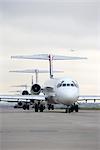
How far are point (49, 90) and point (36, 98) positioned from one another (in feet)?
7.66

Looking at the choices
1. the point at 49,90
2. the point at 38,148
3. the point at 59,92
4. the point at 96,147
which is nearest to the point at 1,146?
the point at 38,148

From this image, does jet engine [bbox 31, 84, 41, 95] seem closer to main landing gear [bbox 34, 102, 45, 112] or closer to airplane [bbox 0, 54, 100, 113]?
airplane [bbox 0, 54, 100, 113]

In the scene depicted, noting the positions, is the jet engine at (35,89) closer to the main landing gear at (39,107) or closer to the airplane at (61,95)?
the airplane at (61,95)

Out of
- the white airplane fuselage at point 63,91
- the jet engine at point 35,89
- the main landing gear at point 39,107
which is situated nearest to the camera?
the white airplane fuselage at point 63,91

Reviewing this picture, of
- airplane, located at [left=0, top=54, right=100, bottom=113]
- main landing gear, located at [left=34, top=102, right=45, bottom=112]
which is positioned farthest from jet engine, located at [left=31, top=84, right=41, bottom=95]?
main landing gear, located at [left=34, top=102, right=45, bottom=112]

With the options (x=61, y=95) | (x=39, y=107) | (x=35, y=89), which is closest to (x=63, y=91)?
(x=61, y=95)

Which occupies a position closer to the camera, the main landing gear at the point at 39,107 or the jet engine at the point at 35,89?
the main landing gear at the point at 39,107

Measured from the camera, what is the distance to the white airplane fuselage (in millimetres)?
44938

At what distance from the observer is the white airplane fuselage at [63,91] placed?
44938mm

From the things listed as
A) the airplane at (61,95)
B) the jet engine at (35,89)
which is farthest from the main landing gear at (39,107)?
the jet engine at (35,89)

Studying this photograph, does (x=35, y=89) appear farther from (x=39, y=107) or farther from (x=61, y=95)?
(x=61, y=95)

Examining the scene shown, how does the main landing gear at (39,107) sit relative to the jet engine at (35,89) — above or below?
below

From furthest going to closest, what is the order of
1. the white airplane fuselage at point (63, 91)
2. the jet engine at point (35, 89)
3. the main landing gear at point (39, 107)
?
1. the jet engine at point (35, 89)
2. the main landing gear at point (39, 107)
3. the white airplane fuselage at point (63, 91)

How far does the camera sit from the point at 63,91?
46062 millimetres
